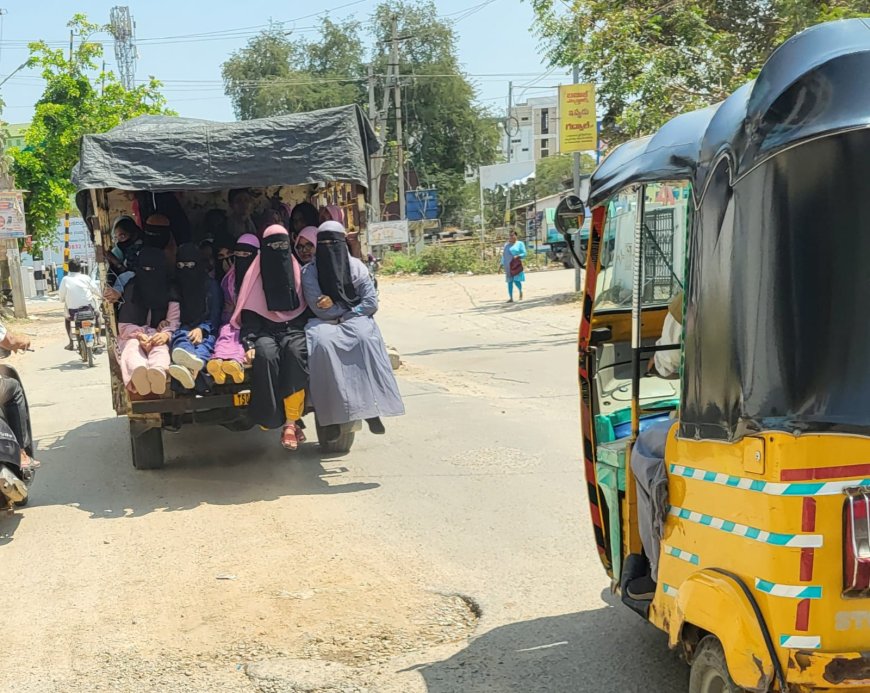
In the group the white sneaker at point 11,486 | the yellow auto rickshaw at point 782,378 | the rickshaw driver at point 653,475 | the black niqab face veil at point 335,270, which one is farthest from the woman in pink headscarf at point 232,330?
the yellow auto rickshaw at point 782,378

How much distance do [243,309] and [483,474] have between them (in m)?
2.36

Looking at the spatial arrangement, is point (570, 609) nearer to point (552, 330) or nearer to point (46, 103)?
point (552, 330)

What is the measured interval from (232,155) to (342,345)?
6.24 feet

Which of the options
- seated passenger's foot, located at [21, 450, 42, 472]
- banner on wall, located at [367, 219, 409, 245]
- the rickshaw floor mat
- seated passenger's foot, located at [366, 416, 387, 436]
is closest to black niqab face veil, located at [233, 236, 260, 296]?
seated passenger's foot, located at [366, 416, 387, 436]

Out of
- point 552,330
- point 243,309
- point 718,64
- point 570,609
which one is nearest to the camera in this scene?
point 570,609

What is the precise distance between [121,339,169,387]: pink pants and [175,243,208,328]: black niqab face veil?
0.51m

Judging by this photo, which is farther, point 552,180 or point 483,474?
point 552,180

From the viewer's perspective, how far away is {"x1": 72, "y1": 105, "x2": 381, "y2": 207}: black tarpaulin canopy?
7539mm

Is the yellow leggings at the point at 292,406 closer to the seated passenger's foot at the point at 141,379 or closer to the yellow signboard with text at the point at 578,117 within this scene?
the seated passenger's foot at the point at 141,379

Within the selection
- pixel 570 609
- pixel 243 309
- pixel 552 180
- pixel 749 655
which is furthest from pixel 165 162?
pixel 552 180

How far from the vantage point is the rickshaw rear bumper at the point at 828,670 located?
92.5 inches

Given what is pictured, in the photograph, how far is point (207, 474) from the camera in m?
7.77

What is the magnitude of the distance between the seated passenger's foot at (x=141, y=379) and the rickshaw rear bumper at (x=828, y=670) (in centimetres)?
561

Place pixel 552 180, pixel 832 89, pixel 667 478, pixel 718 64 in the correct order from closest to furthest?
pixel 832 89 < pixel 667 478 < pixel 718 64 < pixel 552 180
